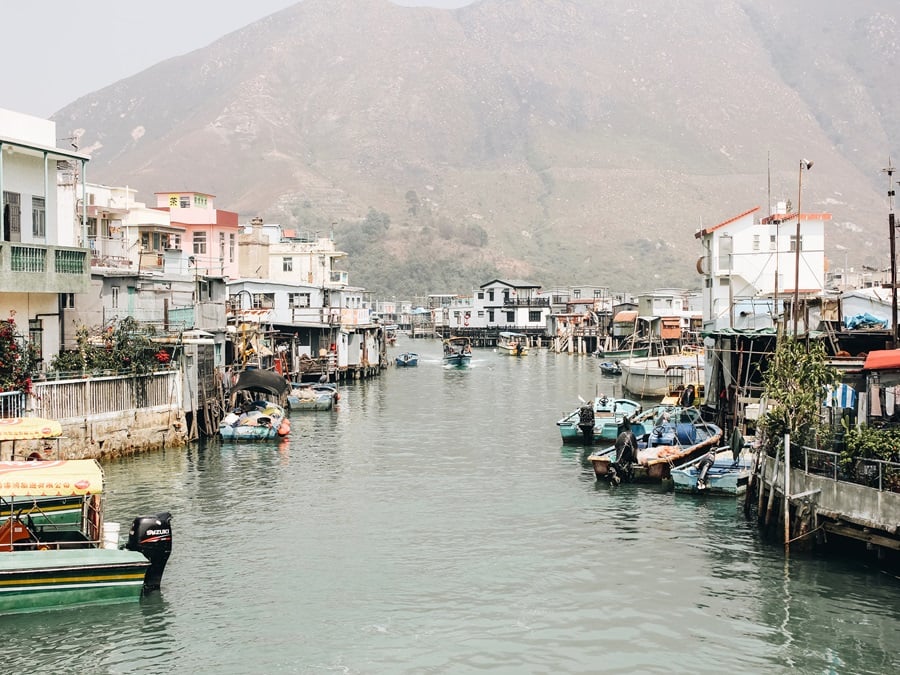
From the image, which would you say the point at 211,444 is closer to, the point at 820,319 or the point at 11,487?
the point at 11,487

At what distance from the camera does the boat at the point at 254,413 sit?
152 ft

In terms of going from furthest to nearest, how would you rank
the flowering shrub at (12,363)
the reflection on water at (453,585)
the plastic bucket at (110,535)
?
the flowering shrub at (12,363)
the plastic bucket at (110,535)
the reflection on water at (453,585)

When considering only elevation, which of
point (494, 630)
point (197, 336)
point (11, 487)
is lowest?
point (494, 630)

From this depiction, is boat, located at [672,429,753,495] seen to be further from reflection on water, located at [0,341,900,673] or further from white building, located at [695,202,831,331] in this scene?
white building, located at [695,202,831,331]

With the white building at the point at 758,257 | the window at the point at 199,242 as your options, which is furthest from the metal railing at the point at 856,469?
the window at the point at 199,242

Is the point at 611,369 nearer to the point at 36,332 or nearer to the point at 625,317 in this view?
the point at 625,317

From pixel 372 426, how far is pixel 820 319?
25.2 metres

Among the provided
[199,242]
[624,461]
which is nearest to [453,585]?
[624,461]

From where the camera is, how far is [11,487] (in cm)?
2086

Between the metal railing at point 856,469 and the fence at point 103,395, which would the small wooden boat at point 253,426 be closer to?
the fence at point 103,395

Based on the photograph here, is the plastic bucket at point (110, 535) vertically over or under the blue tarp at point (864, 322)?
under

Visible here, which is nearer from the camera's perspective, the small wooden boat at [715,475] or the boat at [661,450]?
the small wooden boat at [715,475]

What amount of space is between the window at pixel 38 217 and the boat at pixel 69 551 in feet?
58.9

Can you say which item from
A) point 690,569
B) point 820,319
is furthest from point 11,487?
point 820,319
